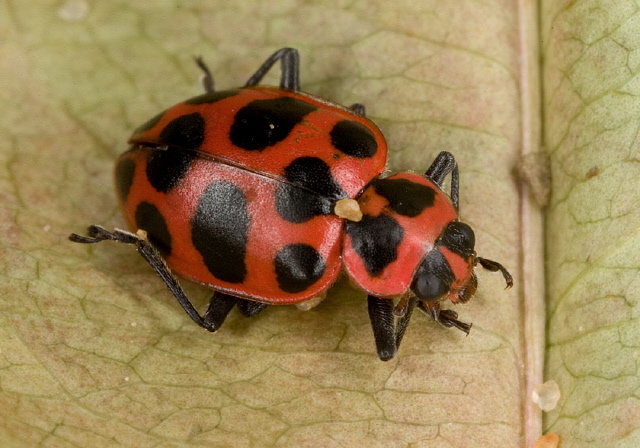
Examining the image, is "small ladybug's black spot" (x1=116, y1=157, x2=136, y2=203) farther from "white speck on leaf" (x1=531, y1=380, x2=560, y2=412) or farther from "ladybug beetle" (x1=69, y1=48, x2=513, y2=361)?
"white speck on leaf" (x1=531, y1=380, x2=560, y2=412)

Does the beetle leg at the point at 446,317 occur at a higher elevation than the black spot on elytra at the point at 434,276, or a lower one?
lower

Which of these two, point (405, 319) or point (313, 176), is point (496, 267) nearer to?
point (405, 319)

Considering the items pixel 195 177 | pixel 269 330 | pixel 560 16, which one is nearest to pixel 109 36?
pixel 195 177

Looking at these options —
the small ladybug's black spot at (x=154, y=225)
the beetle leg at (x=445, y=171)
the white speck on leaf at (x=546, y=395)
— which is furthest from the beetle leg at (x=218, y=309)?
the white speck on leaf at (x=546, y=395)

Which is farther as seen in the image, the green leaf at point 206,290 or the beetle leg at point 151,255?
the beetle leg at point 151,255

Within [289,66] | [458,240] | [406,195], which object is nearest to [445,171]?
[406,195]

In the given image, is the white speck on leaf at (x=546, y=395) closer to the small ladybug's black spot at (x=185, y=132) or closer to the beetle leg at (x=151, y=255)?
the beetle leg at (x=151, y=255)

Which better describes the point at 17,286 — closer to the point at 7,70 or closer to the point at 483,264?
the point at 7,70
